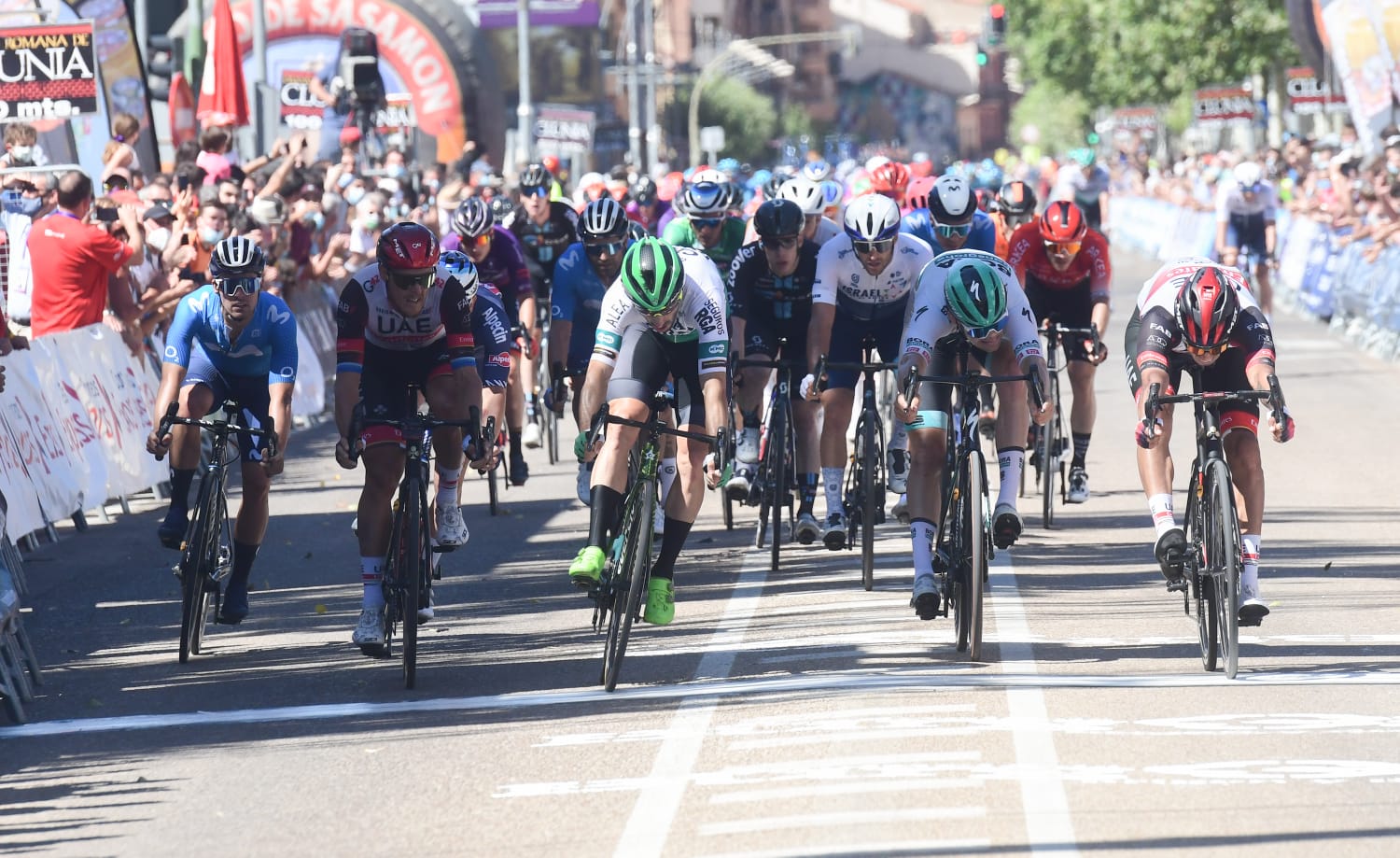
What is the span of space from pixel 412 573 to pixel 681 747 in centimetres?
168

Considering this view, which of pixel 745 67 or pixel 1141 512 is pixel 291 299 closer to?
pixel 1141 512

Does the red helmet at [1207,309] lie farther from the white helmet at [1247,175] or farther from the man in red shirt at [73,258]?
the white helmet at [1247,175]

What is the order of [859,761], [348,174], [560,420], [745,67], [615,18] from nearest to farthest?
[859,761], [560,420], [348,174], [615,18], [745,67]

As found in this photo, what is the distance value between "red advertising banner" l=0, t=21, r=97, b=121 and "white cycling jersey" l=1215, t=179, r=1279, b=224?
13629 millimetres

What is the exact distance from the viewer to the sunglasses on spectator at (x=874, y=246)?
11289 millimetres

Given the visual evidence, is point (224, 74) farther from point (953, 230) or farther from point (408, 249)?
point (408, 249)

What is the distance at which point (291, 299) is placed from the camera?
20.7 metres

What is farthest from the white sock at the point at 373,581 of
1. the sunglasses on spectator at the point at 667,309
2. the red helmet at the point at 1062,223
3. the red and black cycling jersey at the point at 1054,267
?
the red and black cycling jersey at the point at 1054,267

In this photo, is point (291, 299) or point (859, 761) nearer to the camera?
point (859, 761)

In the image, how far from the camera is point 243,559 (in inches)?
420

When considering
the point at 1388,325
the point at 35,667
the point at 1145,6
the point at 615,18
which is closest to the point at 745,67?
the point at 615,18

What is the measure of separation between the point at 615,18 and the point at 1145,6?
39.9 metres

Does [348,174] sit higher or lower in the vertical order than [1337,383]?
higher

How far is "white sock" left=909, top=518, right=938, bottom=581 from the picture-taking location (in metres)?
9.63
